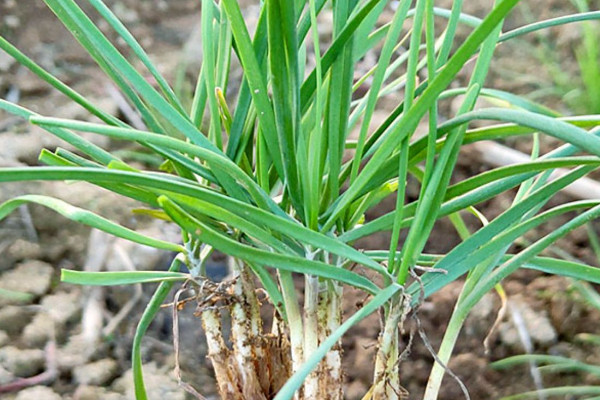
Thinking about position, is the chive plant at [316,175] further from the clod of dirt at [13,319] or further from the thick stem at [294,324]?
the clod of dirt at [13,319]

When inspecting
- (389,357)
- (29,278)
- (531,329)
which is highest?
(29,278)

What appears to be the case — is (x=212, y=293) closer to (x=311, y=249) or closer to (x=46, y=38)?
(x=311, y=249)

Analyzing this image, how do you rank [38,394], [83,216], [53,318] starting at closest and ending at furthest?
1. [83,216]
2. [38,394]
3. [53,318]

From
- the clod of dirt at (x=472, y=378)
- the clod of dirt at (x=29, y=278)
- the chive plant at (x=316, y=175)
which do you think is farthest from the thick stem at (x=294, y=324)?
the clod of dirt at (x=29, y=278)

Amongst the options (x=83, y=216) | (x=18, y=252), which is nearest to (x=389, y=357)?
(x=83, y=216)

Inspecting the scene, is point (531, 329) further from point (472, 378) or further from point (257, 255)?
point (257, 255)

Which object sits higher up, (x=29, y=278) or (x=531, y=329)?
(x=29, y=278)

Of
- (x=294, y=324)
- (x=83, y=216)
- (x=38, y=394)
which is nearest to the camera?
(x=83, y=216)

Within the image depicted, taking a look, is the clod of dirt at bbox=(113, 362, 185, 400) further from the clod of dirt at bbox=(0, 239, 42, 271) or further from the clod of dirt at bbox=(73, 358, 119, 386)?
the clod of dirt at bbox=(0, 239, 42, 271)
